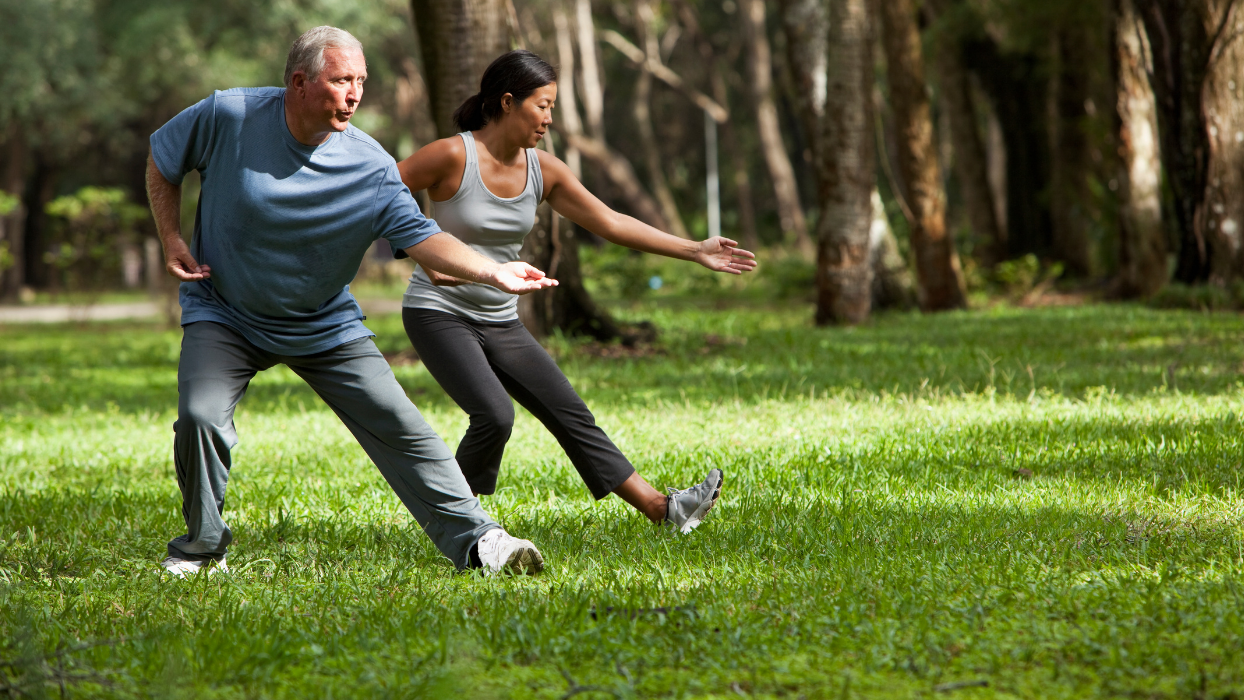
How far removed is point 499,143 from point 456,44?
611 centimetres

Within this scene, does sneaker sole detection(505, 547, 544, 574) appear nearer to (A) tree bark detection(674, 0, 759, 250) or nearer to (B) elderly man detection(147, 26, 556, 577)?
(B) elderly man detection(147, 26, 556, 577)

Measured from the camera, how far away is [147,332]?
67.5 feet

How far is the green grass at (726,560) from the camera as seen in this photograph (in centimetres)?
320

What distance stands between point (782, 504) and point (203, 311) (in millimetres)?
2483

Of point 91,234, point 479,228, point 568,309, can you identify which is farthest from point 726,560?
point 91,234

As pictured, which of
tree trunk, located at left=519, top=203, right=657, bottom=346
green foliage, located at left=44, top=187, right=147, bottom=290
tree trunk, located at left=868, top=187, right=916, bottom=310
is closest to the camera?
tree trunk, located at left=519, top=203, right=657, bottom=346

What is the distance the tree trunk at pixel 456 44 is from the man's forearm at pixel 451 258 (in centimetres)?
664

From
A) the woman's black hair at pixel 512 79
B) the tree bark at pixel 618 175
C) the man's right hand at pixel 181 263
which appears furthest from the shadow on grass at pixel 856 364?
the tree bark at pixel 618 175

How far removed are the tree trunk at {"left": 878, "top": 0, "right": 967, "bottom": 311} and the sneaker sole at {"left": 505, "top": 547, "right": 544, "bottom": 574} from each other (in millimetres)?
12262

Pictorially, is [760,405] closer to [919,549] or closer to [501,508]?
[501,508]

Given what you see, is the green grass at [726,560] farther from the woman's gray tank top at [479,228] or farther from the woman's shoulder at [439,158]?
the woman's shoulder at [439,158]

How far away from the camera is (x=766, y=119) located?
105 feet

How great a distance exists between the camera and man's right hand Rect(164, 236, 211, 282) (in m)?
4.11

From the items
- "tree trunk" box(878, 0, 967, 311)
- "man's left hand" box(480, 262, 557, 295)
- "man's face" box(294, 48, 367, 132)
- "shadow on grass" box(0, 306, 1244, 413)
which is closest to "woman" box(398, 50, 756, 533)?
"man's face" box(294, 48, 367, 132)
